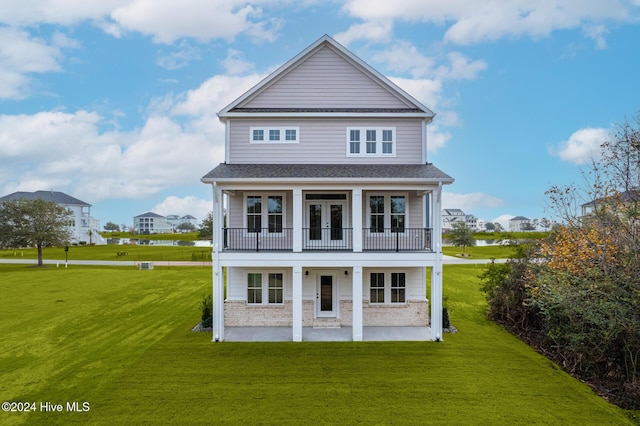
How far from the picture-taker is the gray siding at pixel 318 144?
1414 centimetres

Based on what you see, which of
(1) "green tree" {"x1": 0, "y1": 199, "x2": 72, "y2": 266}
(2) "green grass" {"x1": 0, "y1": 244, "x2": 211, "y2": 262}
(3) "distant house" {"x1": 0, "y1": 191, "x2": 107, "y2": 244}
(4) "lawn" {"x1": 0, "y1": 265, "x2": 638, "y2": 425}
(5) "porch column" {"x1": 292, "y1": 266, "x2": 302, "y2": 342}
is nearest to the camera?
(4) "lawn" {"x1": 0, "y1": 265, "x2": 638, "y2": 425}

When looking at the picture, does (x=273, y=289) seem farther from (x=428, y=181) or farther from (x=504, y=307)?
(x=504, y=307)

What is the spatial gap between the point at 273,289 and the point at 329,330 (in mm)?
2829

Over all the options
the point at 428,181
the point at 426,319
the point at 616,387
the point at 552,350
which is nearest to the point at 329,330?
the point at 426,319

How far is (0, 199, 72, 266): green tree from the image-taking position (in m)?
35.2

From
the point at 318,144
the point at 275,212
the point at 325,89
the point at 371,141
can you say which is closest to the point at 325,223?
the point at 275,212

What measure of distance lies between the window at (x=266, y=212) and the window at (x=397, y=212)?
4.53 metres

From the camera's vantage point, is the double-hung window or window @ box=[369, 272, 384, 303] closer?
window @ box=[369, 272, 384, 303]

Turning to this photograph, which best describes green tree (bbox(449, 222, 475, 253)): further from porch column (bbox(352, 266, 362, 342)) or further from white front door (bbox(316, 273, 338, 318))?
porch column (bbox(352, 266, 362, 342))

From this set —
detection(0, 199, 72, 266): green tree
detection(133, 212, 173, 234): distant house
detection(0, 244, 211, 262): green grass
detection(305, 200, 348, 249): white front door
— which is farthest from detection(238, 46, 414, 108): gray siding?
detection(133, 212, 173, 234): distant house

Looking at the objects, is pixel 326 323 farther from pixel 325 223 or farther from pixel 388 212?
pixel 388 212

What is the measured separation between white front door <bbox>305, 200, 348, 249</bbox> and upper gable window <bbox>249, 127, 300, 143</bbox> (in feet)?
9.48

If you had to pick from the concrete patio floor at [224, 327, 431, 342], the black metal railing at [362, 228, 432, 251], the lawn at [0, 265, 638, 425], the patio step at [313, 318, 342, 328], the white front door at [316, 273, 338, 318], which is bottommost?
the lawn at [0, 265, 638, 425]

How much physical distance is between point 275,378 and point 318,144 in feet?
29.5
